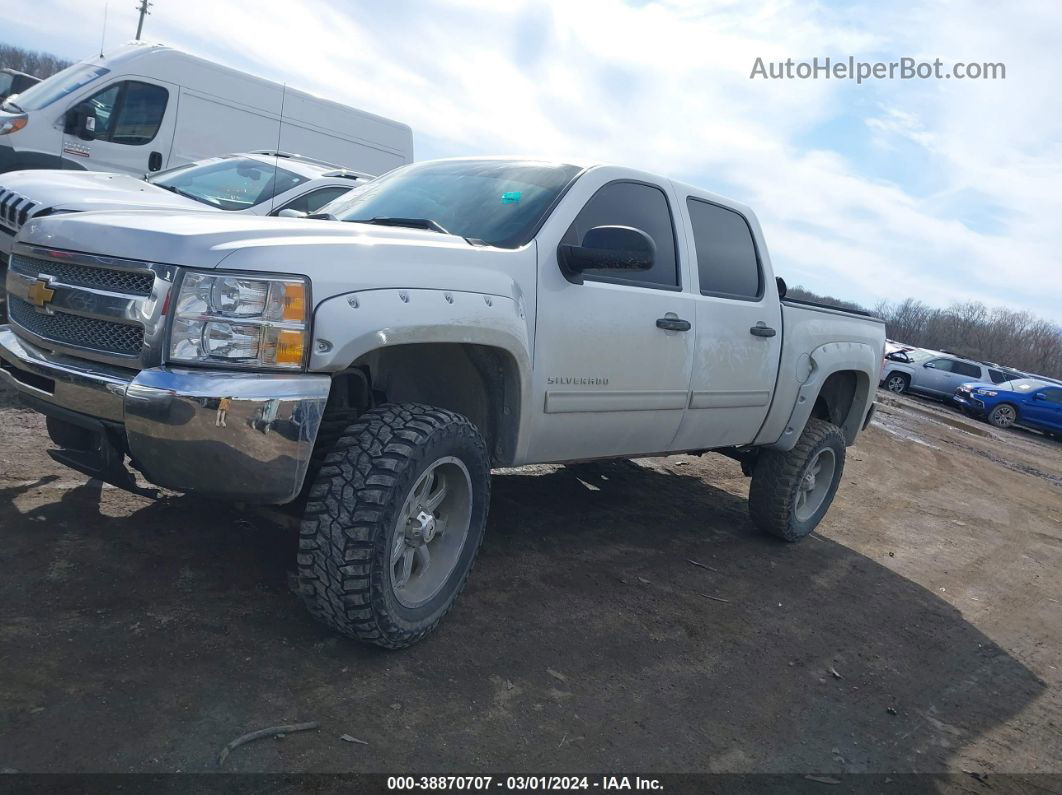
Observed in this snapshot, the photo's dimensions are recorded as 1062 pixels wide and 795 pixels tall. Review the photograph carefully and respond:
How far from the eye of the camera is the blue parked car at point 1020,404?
21.4 meters

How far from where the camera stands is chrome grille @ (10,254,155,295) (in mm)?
2885

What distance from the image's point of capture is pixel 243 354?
276 cm

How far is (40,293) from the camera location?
10.5 ft

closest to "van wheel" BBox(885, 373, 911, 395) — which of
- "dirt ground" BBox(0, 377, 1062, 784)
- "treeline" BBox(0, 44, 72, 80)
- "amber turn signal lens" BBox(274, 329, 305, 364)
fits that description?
"dirt ground" BBox(0, 377, 1062, 784)

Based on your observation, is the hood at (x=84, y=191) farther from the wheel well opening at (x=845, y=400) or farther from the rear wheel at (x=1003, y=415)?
the rear wheel at (x=1003, y=415)

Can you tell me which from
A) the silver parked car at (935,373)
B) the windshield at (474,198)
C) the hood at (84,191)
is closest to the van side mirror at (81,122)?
the hood at (84,191)

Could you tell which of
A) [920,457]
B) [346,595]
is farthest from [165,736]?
[920,457]

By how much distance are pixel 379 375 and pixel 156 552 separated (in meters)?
1.30

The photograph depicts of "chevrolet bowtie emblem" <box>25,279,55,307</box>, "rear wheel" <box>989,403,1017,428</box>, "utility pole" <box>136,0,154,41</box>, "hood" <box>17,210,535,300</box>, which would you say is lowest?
"rear wheel" <box>989,403,1017,428</box>

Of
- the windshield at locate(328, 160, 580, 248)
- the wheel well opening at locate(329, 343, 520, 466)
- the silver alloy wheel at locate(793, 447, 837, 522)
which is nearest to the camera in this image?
the wheel well opening at locate(329, 343, 520, 466)

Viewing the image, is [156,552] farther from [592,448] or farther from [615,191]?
[615,191]

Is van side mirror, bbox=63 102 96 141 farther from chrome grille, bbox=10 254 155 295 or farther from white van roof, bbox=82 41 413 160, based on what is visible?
chrome grille, bbox=10 254 155 295

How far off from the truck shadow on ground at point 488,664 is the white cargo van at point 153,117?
6.58 meters

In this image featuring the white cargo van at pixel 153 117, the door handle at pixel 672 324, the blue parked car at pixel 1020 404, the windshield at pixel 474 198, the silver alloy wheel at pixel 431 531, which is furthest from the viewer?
the blue parked car at pixel 1020 404
